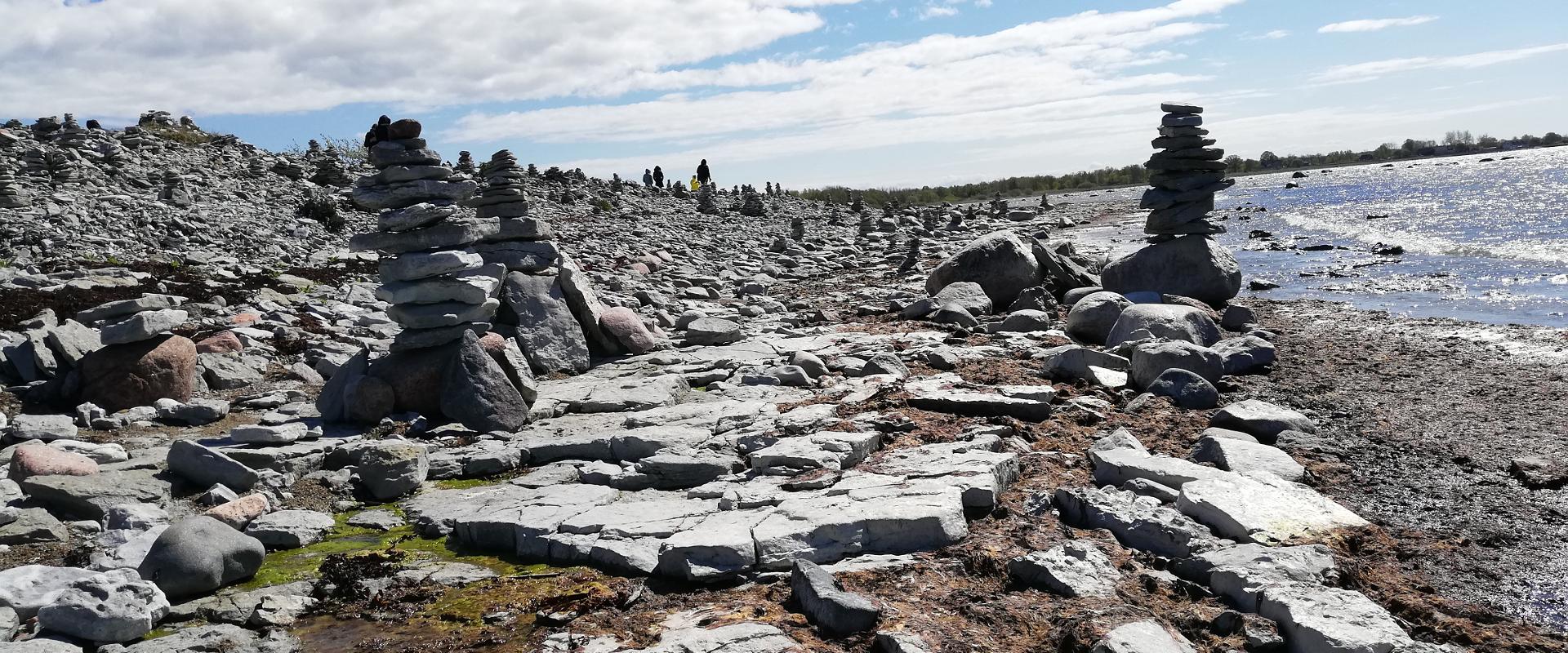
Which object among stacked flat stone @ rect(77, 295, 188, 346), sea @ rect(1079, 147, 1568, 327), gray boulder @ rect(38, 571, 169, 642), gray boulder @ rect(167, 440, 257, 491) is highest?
stacked flat stone @ rect(77, 295, 188, 346)

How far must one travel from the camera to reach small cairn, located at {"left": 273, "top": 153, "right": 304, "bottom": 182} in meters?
31.1

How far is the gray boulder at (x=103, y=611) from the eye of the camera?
16.3 feet

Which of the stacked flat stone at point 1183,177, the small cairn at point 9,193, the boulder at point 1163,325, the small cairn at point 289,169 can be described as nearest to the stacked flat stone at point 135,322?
the boulder at point 1163,325

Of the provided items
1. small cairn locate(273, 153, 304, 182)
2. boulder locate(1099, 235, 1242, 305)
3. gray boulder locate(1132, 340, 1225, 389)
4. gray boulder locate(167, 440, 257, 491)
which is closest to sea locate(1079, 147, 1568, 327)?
boulder locate(1099, 235, 1242, 305)

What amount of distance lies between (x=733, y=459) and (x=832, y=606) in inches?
114

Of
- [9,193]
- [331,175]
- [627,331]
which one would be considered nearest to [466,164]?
[331,175]

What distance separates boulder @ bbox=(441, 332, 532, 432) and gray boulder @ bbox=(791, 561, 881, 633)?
4.87m

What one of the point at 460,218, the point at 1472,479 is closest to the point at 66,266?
the point at 460,218

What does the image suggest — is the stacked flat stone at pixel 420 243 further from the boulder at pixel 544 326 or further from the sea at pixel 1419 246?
the sea at pixel 1419 246

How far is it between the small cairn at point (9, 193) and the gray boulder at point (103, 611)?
1901cm

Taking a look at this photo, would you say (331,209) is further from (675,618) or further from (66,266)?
(675,618)

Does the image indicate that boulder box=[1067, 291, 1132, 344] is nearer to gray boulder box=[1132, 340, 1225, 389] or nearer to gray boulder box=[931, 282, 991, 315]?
gray boulder box=[931, 282, 991, 315]

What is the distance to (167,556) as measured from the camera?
18.3 feet

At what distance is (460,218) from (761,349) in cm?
409
